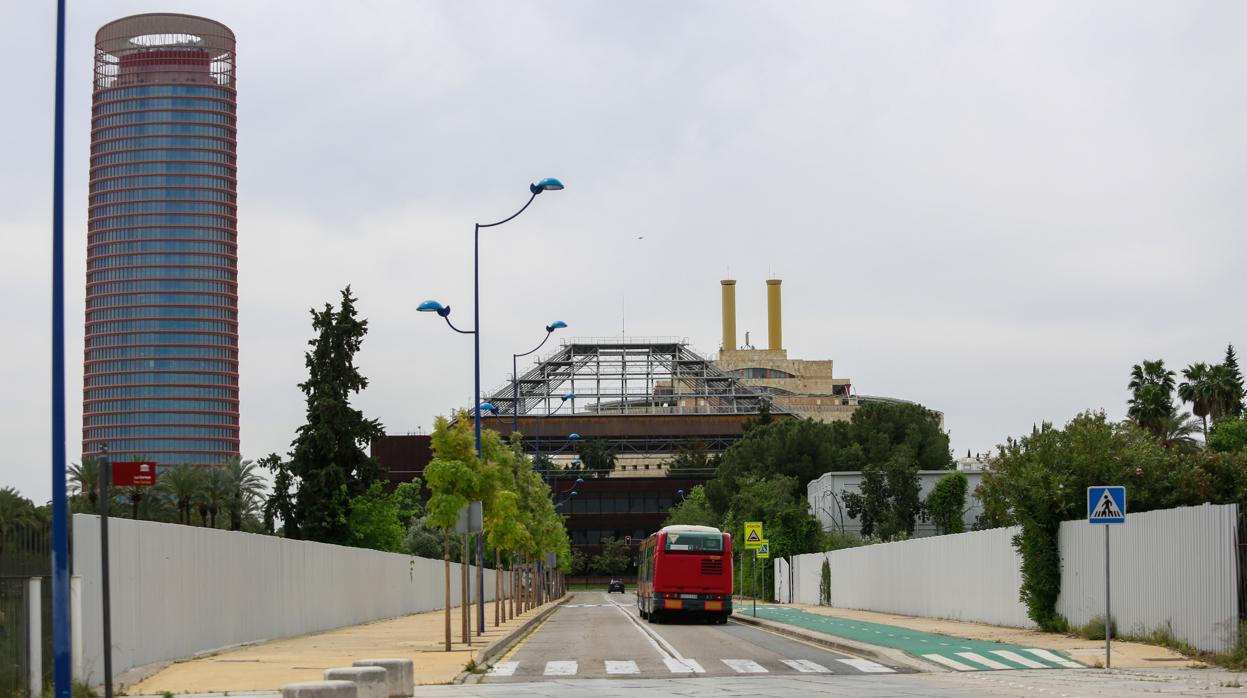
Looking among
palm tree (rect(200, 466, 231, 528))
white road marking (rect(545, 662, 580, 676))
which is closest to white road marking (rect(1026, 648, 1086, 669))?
white road marking (rect(545, 662, 580, 676))

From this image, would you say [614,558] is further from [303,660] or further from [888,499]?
[303,660]

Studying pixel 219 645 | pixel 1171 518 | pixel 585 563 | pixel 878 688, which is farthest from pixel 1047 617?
pixel 585 563

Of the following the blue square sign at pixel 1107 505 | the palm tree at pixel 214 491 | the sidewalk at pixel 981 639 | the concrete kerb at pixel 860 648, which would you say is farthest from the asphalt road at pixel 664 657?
the palm tree at pixel 214 491

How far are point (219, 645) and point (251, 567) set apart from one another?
3041mm

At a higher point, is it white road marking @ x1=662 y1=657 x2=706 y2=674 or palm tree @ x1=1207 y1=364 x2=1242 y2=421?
palm tree @ x1=1207 y1=364 x2=1242 y2=421

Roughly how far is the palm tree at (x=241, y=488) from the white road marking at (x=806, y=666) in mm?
71662

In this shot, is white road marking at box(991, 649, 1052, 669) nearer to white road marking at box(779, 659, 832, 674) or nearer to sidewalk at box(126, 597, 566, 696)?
white road marking at box(779, 659, 832, 674)

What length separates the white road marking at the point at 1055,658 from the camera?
23047 mm

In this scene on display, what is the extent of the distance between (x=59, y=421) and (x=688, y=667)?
11585 millimetres

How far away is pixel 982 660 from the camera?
80.6ft

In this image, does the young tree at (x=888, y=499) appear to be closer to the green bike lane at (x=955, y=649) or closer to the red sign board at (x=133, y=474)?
the green bike lane at (x=955, y=649)

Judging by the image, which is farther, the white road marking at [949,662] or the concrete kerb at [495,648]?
the white road marking at [949,662]

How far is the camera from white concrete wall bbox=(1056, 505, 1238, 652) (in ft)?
76.4

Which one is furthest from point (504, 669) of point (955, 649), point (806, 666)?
point (955, 649)
